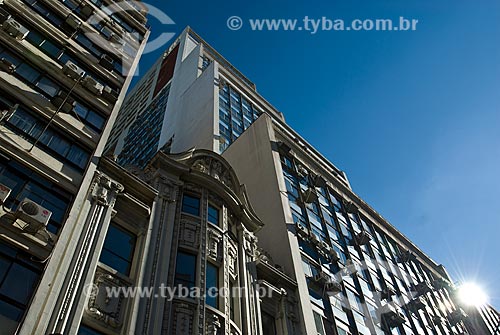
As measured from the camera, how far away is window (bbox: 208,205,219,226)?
61.2ft

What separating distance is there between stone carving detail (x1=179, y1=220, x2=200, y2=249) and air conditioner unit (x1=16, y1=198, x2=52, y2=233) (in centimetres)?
567

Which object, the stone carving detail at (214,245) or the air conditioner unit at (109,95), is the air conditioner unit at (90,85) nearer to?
the air conditioner unit at (109,95)

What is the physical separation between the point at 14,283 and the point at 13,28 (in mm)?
11692

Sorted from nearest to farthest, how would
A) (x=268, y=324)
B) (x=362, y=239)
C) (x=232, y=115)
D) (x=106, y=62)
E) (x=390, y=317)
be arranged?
(x=268, y=324) < (x=106, y=62) < (x=390, y=317) < (x=362, y=239) < (x=232, y=115)

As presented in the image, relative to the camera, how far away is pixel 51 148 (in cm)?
1502

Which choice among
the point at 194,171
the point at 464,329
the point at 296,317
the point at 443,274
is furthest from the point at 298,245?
the point at 443,274

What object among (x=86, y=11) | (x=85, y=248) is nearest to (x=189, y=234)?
(x=85, y=248)

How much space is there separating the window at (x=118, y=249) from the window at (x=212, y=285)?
2953 mm

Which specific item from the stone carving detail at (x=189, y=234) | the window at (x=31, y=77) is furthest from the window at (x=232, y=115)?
the window at (x=31, y=77)

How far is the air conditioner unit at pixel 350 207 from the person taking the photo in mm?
35938

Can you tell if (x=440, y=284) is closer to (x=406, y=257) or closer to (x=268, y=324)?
(x=406, y=257)

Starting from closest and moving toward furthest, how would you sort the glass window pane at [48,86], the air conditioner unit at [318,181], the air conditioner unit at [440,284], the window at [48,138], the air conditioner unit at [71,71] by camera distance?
the window at [48,138] → the glass window pane at [48,86] → the air conditioner unit at [71,71] → the air conditioner unit at [318,181] → the air conditioner unit at [440,284]

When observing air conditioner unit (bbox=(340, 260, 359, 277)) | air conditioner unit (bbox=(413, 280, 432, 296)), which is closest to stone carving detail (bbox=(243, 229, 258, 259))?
air conditioner unit (bbox=(340, 260, 359, 277))

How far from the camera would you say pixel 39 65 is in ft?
57.7
